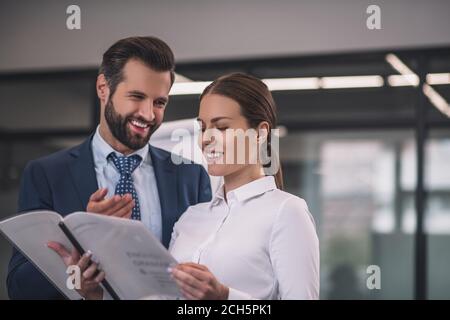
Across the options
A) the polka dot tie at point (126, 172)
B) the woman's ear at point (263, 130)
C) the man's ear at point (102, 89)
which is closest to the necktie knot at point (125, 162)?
the polka dot tie at point (126, 172)

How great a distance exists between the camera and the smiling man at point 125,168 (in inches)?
82.9

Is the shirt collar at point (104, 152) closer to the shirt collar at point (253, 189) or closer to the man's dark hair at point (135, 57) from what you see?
the man's dark hair at point (135, 57)

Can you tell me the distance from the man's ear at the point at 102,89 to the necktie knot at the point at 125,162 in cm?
15

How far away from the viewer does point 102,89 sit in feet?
7.14

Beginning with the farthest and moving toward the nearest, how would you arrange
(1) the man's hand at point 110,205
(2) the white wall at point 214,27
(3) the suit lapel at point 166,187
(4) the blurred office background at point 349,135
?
(4) the blurred office background at point 349,135
(2) the white wall at point 214,27
(3) the suit lapel at point 166,187
(1) the man's hand at point 110,205

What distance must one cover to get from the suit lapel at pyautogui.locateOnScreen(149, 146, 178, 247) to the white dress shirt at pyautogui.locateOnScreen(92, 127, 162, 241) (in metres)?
0.01

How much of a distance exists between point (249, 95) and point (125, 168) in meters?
0.47

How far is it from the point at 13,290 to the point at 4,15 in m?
1.19

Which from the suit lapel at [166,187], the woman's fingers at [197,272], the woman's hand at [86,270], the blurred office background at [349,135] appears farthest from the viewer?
the blurred office background at [349,135]

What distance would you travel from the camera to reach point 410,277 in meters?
4.14

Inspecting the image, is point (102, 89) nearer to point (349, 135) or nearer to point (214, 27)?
point (214, 27)

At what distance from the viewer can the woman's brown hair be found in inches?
73.7
